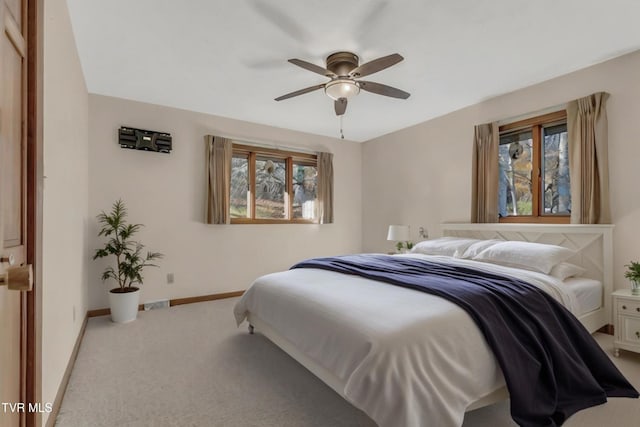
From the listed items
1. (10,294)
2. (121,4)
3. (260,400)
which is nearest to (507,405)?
(260,400)

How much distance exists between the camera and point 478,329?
1.78m

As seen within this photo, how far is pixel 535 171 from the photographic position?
3.69 meters

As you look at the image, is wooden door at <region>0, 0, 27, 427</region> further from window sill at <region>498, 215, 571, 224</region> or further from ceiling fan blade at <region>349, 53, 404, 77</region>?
window sill at <region>498, 215, 571, 224</region>

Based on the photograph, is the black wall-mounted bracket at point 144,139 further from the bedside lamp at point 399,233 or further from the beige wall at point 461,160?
the beige wall at point 461,160

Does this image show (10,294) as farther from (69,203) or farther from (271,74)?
(271,74)

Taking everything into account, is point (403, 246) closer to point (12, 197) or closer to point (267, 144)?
point (267, 144)

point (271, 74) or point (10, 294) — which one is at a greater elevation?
point (271, 74)

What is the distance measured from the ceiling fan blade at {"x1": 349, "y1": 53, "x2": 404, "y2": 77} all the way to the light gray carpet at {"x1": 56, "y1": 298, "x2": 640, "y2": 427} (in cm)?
239

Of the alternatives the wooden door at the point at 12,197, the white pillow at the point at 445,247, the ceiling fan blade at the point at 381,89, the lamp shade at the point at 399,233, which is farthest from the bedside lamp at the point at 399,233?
the wooden door at the point at 12,197

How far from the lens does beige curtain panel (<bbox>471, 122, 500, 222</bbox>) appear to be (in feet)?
12.9

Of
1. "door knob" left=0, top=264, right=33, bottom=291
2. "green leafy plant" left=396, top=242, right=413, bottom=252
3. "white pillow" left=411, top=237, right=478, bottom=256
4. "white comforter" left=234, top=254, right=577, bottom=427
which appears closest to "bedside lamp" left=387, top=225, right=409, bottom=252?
"green leafy plant" left=396, top=242, right=413, bottom=252

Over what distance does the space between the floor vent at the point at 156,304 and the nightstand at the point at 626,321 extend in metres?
4.59

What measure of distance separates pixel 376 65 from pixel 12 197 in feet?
7.89

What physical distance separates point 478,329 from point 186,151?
13.1 ft
